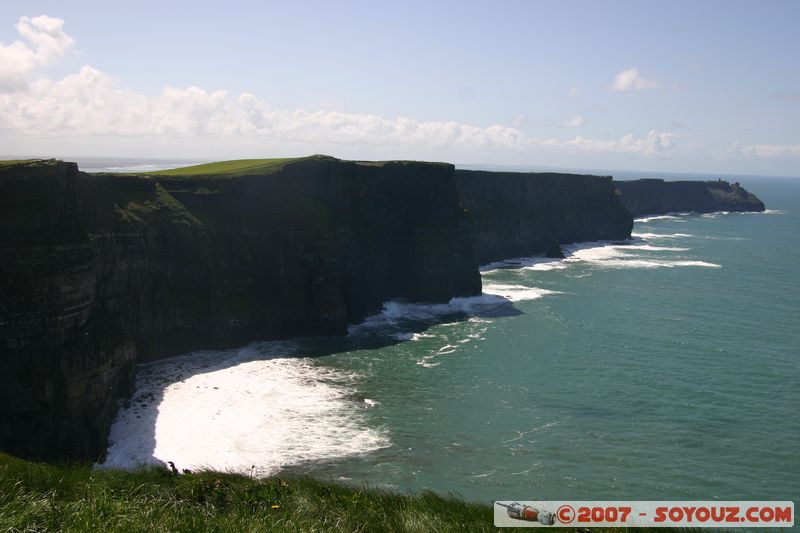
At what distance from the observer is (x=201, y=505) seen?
23.5m

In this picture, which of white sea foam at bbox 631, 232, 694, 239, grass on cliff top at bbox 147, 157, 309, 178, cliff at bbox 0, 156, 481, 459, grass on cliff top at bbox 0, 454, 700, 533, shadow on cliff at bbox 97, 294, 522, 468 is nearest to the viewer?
grass on cliff top at bbox 0, 454, 700, 533

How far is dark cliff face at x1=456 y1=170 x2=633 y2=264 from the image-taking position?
121562mm

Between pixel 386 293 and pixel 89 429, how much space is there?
47511 millimetres

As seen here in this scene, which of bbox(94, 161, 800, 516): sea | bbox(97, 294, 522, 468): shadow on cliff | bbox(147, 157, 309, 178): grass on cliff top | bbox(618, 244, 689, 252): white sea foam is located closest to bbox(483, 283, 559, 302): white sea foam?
bbox(97, 294, 522, 468): shadow on cliff

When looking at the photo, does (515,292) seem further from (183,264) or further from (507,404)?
(183,264)

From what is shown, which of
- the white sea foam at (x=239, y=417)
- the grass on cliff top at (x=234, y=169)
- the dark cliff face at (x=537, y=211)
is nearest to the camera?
the white sea foam at (x=239, y=417)

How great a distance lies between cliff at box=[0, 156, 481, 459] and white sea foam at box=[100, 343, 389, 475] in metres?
2.53

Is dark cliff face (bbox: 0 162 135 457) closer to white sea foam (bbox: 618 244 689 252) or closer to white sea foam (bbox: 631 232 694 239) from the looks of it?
white sea foam (bbox: 618 244 689 252)

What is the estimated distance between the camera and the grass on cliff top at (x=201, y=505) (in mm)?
19797

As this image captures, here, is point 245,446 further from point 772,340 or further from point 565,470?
point 772,340

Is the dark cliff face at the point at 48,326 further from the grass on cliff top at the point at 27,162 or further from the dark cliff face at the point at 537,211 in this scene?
the dark cliff face at the point at 537,211

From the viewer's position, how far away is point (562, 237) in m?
145

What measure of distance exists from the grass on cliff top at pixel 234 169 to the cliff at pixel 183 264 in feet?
1.60

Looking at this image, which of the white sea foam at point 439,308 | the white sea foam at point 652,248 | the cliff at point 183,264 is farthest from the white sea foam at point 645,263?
the cliff at point 183,264
